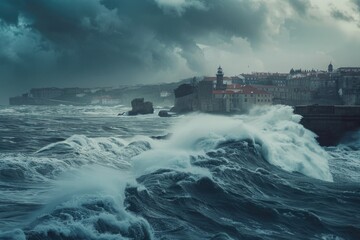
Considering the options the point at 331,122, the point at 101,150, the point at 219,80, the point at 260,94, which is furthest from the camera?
the point at 219,80

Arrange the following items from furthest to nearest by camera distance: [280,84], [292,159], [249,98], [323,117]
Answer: [280,84]
[249,98]
[323,117]
[292,159]

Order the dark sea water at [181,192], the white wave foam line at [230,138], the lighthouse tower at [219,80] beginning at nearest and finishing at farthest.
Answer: the dark sea water at [181,192] → the white wave foam line at [230,138] → the lighthouse tower at [219,80]

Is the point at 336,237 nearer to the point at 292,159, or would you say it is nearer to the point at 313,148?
the point at 292,159

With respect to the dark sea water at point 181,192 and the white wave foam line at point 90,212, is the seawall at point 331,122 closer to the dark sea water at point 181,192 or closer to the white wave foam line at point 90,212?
the dark sea water at point 181,192

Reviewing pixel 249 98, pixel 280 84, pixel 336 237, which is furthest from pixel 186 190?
pixel 280 84

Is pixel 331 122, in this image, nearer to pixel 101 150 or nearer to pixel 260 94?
pixel 101 150

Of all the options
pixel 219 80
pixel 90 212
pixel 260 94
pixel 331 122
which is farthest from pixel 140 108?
pixel 90 212

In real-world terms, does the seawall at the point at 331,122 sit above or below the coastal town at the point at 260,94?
below

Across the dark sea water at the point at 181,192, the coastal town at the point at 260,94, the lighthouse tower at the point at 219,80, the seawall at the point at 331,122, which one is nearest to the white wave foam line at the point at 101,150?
the dark sea water at the point at 181,192
